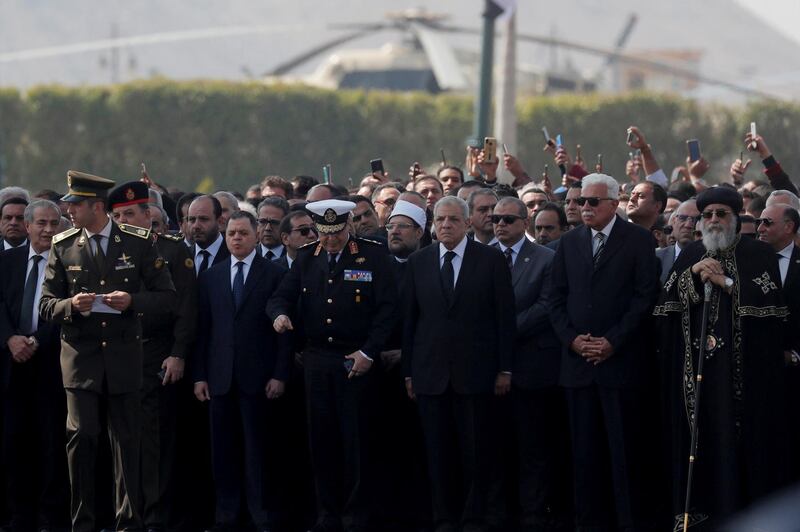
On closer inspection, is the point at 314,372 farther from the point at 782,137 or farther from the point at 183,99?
the point at 782,137

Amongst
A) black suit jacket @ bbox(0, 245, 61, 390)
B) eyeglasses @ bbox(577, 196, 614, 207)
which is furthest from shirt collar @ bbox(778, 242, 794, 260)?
black suit jacket @ bbox(0, 245, 61, 390)

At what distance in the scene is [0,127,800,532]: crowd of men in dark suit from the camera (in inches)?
378

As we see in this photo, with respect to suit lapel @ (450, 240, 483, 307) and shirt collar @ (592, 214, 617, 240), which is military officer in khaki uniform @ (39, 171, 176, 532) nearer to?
suit lapel @ (450, 240, 483, 307)

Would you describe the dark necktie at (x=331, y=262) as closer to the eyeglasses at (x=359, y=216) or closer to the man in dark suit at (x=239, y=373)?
the man in dark suit at (x=239, y=373)

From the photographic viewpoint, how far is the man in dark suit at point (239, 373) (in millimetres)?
10422

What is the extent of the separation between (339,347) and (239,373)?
679 mm

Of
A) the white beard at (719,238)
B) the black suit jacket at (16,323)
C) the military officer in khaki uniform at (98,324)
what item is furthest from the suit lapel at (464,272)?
the black suit jacket at (16,323)

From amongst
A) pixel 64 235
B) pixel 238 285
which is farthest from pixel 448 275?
pixel 64 235

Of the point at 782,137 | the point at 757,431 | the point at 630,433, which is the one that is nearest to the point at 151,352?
the point at 630,433

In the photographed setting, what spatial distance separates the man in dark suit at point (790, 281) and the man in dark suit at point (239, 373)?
306 centimetres

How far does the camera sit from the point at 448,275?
10273 millimetres

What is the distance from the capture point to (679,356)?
9703mm

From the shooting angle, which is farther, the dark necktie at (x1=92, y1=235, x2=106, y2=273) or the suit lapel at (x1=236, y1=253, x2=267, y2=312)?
the suit lapel at (x1=236, y1=253, x2=267, y2=312)

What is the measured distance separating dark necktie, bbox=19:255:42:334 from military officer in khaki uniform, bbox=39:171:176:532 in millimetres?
849
